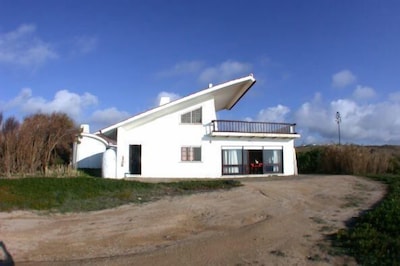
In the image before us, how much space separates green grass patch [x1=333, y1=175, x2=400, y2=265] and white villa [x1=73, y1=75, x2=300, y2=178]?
16.1 metres

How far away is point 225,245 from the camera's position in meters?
9.11

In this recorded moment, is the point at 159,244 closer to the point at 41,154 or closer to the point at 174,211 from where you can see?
the point at 174,211

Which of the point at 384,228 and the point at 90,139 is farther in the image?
the point at 90,139

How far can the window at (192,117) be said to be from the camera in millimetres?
27075

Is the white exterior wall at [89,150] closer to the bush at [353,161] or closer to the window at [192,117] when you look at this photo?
the window at [192,117]

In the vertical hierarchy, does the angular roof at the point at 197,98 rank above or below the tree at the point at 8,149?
above

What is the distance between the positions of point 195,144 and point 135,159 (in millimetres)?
4000

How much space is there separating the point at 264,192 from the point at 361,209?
186 inches

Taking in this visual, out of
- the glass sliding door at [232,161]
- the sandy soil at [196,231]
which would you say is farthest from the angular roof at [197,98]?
the sandy soil at [196,231]

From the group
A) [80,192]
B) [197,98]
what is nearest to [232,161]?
[197,98]

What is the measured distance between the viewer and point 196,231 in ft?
35.7

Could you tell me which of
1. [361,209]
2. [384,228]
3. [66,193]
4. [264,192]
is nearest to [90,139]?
[66,193]

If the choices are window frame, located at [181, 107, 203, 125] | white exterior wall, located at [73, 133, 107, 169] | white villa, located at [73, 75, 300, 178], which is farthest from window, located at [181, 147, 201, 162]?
white exterior wall, located at [73, 133, 107, 169]

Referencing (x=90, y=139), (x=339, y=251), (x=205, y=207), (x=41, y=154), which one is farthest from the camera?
(x=90, y=139)
